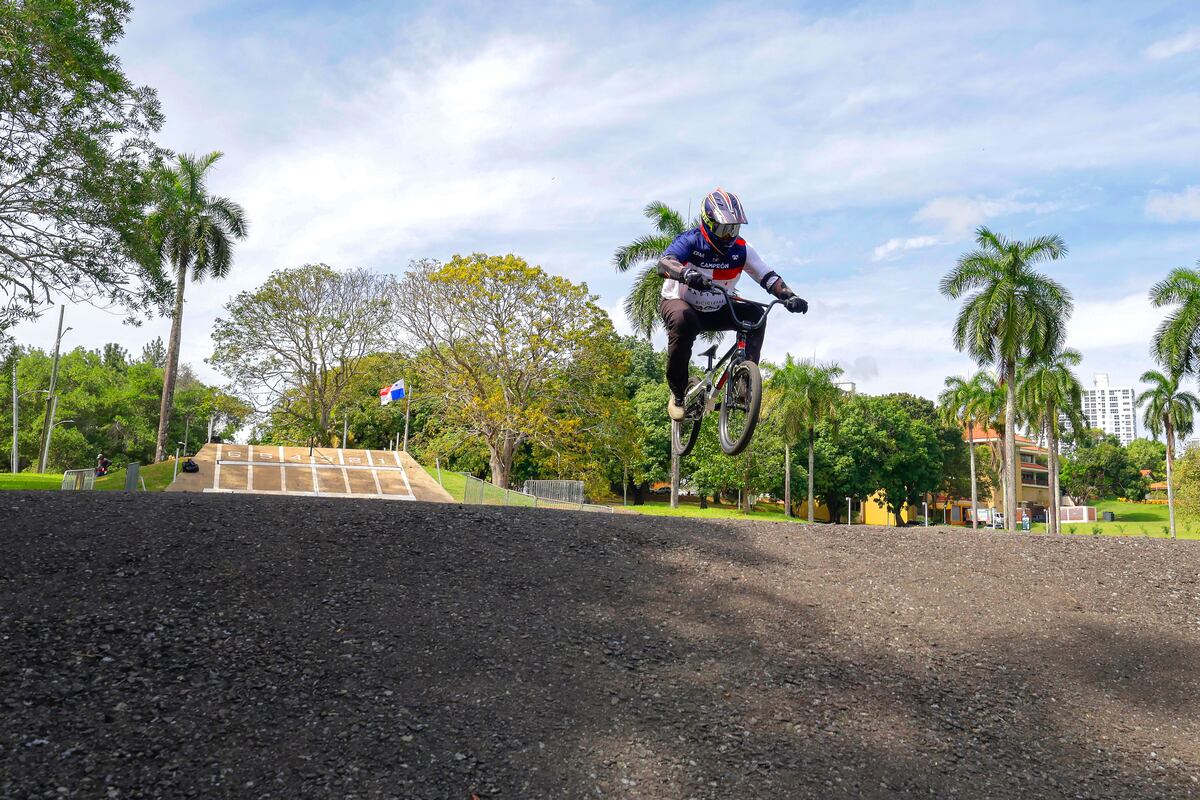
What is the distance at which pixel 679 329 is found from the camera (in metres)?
7.51

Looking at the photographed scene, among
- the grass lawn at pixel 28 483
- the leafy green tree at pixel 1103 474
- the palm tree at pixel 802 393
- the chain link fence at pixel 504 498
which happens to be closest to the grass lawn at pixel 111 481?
the grass lawn at pixel 28 483

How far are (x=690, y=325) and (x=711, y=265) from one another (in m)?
0.59

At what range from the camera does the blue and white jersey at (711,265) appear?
7.44 meters

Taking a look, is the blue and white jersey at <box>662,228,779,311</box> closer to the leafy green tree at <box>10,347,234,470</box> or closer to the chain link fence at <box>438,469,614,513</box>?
the chain link fence at <box>438,469,614,513</box>

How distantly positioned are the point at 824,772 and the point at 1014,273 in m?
35.8

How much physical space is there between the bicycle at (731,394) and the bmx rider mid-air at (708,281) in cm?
9

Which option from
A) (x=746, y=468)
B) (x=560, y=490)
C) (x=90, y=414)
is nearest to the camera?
(x=560, y=490)

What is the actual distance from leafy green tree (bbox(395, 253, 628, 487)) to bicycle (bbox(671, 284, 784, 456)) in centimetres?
2225

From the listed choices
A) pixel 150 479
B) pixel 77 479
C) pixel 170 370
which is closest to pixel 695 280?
pixel 77 479

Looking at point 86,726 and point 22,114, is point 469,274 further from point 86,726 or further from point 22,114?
point 86,726

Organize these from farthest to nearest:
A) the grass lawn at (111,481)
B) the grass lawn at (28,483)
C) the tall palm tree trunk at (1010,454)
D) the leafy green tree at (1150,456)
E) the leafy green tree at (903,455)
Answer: the leafy green tree at (1150,456) → the leafy green tree at (903,455) → the tall palm tree trunk at (1010,454) → the grass lawn at (111,481) → the grass lawn at (28,483)

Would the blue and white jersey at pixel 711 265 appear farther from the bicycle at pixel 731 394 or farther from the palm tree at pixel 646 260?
the palm tree at pixel 646 260

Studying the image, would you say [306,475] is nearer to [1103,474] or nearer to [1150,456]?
[1103,474]

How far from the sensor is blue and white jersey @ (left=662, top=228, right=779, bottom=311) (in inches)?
293
